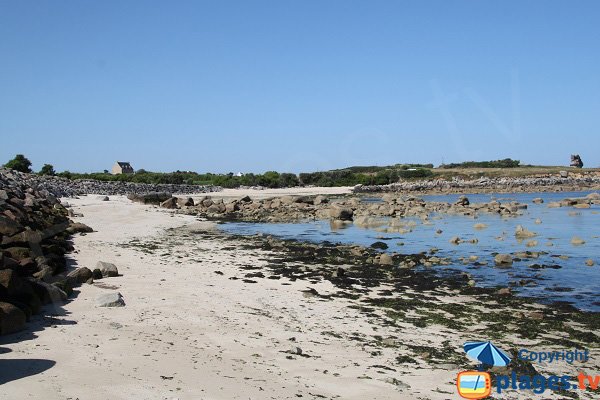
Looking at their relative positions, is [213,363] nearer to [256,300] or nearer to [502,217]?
[256,300]

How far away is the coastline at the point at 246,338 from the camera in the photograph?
533cm

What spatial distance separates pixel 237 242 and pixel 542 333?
45.3 feet

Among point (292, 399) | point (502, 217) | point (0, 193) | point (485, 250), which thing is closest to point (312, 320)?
point (292, 399)

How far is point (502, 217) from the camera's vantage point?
107 ft

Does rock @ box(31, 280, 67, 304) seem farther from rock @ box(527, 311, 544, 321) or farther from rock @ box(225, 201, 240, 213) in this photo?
rock @ box(225, 201, 240, 213)

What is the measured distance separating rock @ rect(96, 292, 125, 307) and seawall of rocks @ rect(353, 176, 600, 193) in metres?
65.8

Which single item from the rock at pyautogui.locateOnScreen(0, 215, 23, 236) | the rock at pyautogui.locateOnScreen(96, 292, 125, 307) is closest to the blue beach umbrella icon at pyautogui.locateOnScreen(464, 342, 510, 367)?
the rock at pyautogui.locateOnScreen(96, 292, 125, 307)

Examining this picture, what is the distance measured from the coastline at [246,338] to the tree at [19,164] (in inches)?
1664

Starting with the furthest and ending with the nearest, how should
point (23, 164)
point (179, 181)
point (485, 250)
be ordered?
1. point (179, 181)
2. point (23, 164)
3. point (485, 250)

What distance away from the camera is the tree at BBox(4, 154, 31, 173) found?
1937 inches

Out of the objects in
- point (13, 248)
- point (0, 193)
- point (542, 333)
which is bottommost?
point (542, 333)

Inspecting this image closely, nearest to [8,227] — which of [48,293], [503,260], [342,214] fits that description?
[48,293]

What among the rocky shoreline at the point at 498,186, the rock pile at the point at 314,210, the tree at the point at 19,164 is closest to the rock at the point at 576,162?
the rocky shoreline at the point at 498,186

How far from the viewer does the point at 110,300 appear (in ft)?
27.2
